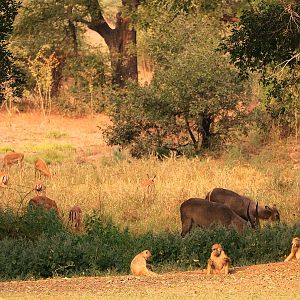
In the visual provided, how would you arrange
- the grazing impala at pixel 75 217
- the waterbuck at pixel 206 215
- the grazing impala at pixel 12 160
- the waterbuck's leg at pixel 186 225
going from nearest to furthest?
the waterbuck at pixel 206 215 < the waterbuck's leg at pixel 186 225 < the grazing impala at pixel 75 217 < the grazing impala at pixel 12 160

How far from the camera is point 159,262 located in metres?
15.3

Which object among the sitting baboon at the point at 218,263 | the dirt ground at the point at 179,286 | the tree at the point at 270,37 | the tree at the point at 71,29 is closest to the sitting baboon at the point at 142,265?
the dirt ground at the point at 179,286

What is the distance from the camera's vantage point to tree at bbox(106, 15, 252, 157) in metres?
28.2

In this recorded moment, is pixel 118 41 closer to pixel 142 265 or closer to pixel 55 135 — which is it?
pixel 55 135

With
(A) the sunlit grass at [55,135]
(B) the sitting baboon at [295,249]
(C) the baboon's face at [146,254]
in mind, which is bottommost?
(B) the sitting baboon at [295,249]

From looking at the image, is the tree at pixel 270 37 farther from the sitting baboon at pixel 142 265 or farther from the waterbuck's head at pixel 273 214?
the sitting baboon at pixel 142 265

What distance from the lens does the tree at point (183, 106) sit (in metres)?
28.2

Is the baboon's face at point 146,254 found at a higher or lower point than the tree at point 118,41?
lower

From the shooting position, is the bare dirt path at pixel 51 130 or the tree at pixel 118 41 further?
the tree at pixel 118 41

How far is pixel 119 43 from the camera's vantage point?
43.2m

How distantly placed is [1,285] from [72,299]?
185cm

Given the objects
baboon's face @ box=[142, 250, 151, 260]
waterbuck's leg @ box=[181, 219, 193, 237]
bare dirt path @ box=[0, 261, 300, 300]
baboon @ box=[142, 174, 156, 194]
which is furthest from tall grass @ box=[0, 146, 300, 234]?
bare dirt path @ box=[0, 261, 300, 300]

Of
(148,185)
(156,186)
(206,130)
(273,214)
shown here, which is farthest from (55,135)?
(273,214)

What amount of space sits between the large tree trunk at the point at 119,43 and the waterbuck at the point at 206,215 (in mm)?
24446
